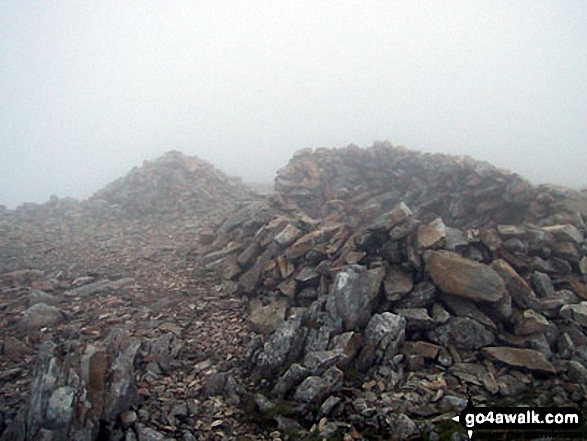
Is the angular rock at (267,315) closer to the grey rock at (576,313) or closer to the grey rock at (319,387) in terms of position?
the grey rock at (319,387)

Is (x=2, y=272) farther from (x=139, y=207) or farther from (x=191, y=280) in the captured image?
(x=139, y=207)

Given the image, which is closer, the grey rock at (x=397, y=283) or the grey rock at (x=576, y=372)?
the grey rock at (x=576, y=372)

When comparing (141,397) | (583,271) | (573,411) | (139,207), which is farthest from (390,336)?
(139,207)

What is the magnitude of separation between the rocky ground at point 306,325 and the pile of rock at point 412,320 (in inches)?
1.9

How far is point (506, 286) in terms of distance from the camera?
12398 mm

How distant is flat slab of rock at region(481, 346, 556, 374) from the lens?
9.94 meters

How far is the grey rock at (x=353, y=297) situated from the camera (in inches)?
464

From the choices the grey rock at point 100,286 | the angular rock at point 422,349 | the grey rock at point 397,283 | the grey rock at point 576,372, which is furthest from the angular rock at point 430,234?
the grey rock at point 100,286

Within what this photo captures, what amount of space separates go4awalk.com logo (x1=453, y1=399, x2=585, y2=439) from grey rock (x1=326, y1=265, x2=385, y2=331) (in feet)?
13.0

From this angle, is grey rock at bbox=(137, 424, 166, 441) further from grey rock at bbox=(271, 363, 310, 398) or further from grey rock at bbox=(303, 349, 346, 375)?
grey rock at bbox=(303, 349, 346, 375)

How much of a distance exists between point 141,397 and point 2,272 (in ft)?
→ 45.9

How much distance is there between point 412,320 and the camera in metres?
11.6

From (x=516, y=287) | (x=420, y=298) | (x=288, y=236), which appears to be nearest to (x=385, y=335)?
(x=420, y=298)

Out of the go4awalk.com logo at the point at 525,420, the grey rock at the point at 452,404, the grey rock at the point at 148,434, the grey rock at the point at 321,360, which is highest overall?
the grey rock at the point at 321,360
